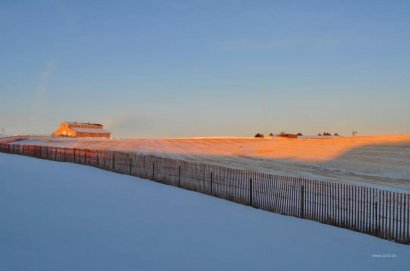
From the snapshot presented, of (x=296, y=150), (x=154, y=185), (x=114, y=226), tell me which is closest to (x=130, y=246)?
(x=114, y=226)

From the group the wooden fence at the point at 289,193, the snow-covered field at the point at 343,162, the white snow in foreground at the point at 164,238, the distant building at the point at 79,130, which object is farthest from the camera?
the distant building at the point at 79,130

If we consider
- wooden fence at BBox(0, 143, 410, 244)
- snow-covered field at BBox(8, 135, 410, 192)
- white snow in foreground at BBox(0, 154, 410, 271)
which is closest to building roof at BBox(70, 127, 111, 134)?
snow-covered field at BBox(8, 135, 410, 192)

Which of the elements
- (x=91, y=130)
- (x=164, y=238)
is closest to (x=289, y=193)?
(x=164, y=238)

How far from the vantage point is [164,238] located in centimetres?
1205

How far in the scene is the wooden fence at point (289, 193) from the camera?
1454 cm

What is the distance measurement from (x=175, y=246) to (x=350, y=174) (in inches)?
1096

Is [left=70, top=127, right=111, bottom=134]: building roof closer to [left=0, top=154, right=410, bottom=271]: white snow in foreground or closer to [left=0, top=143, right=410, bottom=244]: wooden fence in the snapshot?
[left=0, top=143, right=410, bottom=244]: wooden fence

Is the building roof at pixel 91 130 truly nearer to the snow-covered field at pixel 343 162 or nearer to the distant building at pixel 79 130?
the distant building at pixel 79 130

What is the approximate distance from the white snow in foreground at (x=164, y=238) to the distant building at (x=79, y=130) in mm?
109721

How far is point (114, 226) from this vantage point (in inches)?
515

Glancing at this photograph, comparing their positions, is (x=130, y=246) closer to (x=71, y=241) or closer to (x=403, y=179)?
(x=71, y=241)

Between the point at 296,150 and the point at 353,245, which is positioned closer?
the point at 353,245

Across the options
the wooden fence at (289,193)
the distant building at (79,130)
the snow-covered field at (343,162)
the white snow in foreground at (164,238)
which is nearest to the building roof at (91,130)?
the distant building at (79,130)

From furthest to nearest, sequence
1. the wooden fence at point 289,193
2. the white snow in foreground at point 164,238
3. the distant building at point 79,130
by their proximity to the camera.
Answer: the distant building at point 79,130
the wooden fence at point 289,193
the white snow in foreground at point 164,238
